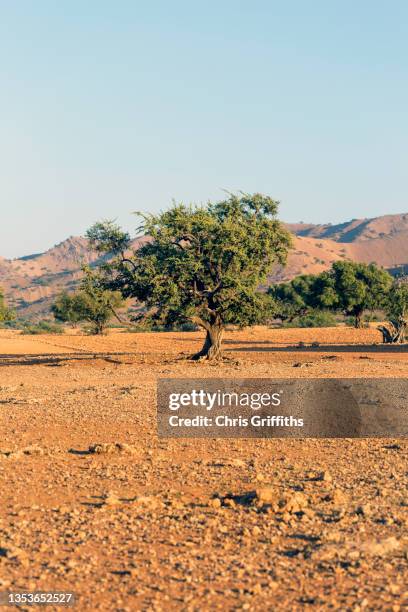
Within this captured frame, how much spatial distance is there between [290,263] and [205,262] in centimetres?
11677

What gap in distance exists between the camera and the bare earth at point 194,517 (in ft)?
20.5

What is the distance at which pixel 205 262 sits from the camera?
2780 cm

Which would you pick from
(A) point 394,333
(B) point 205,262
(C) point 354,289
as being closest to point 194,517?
(B) point 205,262

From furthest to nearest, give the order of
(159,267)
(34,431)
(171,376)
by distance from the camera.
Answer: (159,267) < (171,376) < (34,431)

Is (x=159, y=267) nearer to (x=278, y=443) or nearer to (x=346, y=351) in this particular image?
(x=346, y=351)

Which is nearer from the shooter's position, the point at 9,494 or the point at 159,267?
the point at 9,494

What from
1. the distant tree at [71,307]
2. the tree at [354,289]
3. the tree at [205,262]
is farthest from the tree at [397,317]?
the distant tree at [71,307]

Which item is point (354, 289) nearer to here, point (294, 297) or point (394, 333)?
point (294, 297)

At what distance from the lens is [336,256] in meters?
161

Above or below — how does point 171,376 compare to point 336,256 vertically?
below

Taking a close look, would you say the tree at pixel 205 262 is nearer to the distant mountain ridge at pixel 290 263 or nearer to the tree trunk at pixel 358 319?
the tree trunk at pixel 358 319

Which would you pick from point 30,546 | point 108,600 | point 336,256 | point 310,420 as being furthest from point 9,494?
point 336,256

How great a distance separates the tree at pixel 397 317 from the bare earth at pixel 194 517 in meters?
26.7

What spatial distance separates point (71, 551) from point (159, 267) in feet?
66.6
